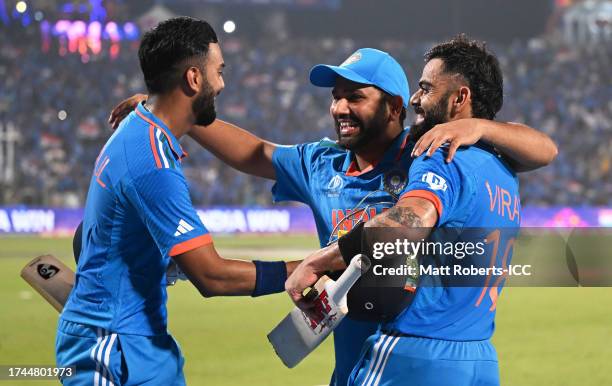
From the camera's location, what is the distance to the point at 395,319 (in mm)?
3488

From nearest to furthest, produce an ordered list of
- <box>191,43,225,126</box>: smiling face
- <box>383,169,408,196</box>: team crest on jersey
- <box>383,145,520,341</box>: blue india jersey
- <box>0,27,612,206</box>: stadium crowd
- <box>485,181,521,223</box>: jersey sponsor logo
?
<box>383,145,520,341</box>: blue india jersey
<box>485,181,521,223</box>: jersey sponsor logo
<box>191,43,225,126</box>: smiling face
<box>383,169,408,196</box>: team crest on jersey
<box>0,27,612,206</box>: stadium crowd

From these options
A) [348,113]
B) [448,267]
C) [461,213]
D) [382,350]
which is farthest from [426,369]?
[348,113]

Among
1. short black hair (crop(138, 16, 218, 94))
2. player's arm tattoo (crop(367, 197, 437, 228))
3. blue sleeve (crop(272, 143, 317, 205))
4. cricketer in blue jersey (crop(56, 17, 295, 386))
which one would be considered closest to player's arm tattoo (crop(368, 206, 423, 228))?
player's arm tattoo (crop(367, 197, 437, 228))

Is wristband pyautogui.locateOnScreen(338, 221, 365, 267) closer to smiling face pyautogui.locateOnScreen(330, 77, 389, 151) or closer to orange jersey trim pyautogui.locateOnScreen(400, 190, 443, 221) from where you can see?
orange jersey trim pyautogui.locateOnScreen(400, 190, 443, 221)

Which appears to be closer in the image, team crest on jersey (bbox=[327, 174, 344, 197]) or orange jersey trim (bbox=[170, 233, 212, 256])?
orange jersey trim (bbox=[170, 233, 212, 256])

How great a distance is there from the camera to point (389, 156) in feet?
14.2

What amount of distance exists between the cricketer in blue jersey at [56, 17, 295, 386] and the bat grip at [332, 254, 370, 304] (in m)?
0.51

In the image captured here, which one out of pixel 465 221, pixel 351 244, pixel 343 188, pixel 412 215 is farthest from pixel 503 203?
pixel 343 188

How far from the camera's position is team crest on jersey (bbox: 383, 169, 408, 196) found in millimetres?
4059

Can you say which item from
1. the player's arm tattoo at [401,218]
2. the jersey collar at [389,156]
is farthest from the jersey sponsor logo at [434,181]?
the jersey collar at [389,156]

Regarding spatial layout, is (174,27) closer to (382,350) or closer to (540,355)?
(382,350)

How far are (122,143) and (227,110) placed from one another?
30.5 m

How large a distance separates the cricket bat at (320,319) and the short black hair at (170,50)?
45.4 inches

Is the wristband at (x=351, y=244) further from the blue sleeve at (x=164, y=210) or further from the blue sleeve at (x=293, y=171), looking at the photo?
the blue sleeve at (x=293, y=171)
